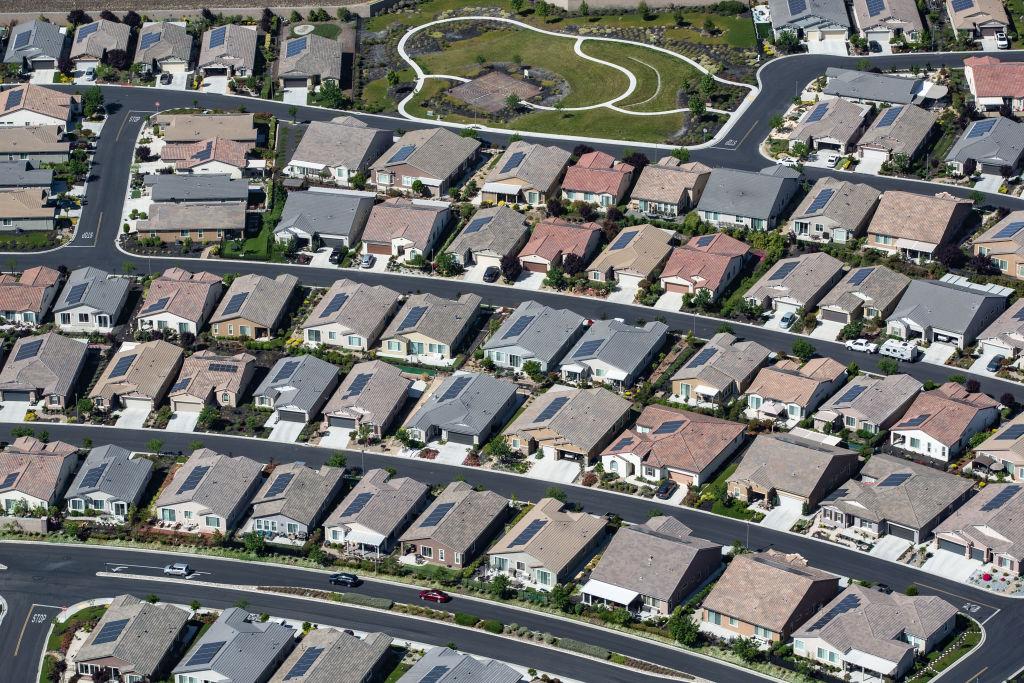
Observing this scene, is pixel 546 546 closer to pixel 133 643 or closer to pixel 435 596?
pixel 435 596

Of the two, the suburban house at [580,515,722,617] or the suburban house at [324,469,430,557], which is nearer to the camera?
the suburban house at [580,515,722,617]

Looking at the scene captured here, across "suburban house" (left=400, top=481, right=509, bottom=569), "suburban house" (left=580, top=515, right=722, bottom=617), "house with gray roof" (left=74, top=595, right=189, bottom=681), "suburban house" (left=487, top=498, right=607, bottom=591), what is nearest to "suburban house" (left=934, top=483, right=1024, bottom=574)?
"suburban house" (left=580, top=515, right=722, bottom=617)

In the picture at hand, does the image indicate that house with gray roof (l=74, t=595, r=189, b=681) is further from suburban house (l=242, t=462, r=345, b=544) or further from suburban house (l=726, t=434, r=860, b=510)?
suburban house (l=726, t=434, r=860, b=510)

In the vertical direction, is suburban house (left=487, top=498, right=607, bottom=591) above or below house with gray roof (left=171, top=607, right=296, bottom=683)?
above

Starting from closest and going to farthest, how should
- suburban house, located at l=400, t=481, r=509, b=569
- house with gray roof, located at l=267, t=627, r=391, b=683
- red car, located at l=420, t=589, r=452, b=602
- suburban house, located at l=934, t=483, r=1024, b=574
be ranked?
house with gray roof, located at l=267, t=627, r=391, b=683 < suburban house, located at l=934, t=483, r=1024, b=574 < red car, located at l=420, t=589, r=452, b=602 < suburban house, located at l=400, t=481, r=509, b=569

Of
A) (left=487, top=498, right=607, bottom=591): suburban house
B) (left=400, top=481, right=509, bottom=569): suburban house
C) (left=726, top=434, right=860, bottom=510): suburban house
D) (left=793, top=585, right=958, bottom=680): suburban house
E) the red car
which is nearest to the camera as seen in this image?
(left=793, top=585, right=958, bottom=680): suburban house

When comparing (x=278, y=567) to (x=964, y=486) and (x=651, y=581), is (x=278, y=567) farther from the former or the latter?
(x=964, y=486)

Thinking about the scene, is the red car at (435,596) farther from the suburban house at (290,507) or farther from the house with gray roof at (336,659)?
the suburban house at (290,507)

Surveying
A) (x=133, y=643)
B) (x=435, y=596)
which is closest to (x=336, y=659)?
(x=435, y=596)
